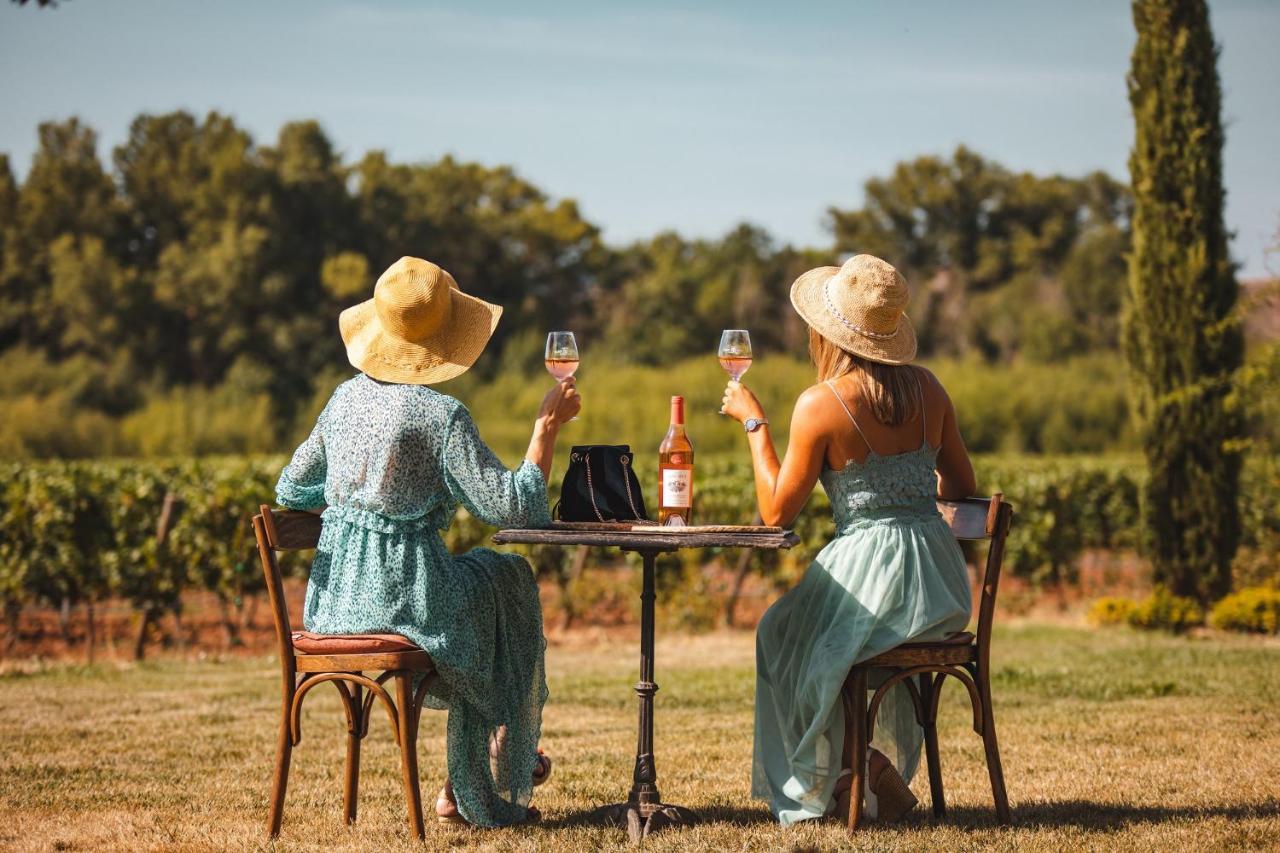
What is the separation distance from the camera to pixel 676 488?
4863mm

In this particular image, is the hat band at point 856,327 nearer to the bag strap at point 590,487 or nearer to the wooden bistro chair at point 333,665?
the bag strap at point 590,487

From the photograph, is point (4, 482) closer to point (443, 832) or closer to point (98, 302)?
point (443, 832)

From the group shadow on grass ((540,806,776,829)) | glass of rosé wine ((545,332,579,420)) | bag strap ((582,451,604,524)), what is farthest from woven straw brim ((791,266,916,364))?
shadow on grass ((540,806,776,829))

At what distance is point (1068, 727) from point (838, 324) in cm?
350

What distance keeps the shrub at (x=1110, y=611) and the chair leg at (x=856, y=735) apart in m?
8.65

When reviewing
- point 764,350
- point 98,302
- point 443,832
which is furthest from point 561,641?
point 98,302

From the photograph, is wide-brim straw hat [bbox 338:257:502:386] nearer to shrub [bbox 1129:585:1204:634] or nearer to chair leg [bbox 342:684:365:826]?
chair leg [bbox 342:684:365:826]

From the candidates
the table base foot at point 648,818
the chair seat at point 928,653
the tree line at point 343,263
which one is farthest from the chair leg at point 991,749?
the tree line at point 343,263

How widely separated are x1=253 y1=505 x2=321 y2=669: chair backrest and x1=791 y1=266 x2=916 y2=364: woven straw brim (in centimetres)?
188

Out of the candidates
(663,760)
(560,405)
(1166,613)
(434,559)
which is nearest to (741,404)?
(560,405)

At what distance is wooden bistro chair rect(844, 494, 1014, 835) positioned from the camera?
473 centimetres

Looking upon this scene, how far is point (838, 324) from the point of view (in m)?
4.94

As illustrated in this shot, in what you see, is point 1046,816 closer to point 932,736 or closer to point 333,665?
point 932,736

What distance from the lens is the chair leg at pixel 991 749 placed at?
4910 millimetres
